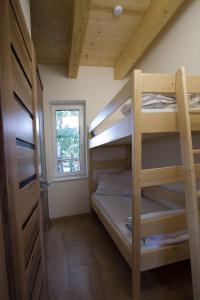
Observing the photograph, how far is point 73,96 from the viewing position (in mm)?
3035

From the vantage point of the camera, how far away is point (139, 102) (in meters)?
1.19

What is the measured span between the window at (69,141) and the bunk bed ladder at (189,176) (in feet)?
7.16

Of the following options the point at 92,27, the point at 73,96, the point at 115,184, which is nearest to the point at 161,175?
the point at 115,184

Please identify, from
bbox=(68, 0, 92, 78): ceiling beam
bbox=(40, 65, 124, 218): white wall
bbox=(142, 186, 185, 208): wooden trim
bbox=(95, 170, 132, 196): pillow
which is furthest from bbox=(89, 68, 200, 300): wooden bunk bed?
bbox=(40, 65, 124, 218): white wall

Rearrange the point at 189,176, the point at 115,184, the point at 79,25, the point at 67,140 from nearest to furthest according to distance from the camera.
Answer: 1. the point at 189,176
2. the point at 79,25
3. the point at 115,184
4. the point at 67,140

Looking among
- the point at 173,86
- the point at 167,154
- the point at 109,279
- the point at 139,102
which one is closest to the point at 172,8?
the point at 173,86

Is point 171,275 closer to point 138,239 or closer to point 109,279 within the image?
point 109,279

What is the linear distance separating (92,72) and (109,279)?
2.96 metres

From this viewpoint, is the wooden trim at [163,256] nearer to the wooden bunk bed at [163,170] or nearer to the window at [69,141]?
the wooden bunk bed at [163,170]

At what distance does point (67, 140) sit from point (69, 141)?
0.04 metres

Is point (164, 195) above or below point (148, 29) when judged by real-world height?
below

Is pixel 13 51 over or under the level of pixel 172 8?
under

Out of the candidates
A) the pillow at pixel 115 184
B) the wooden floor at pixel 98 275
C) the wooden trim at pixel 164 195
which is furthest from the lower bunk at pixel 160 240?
the pillow at pixel 115 184

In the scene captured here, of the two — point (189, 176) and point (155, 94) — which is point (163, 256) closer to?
point (189, 176)
